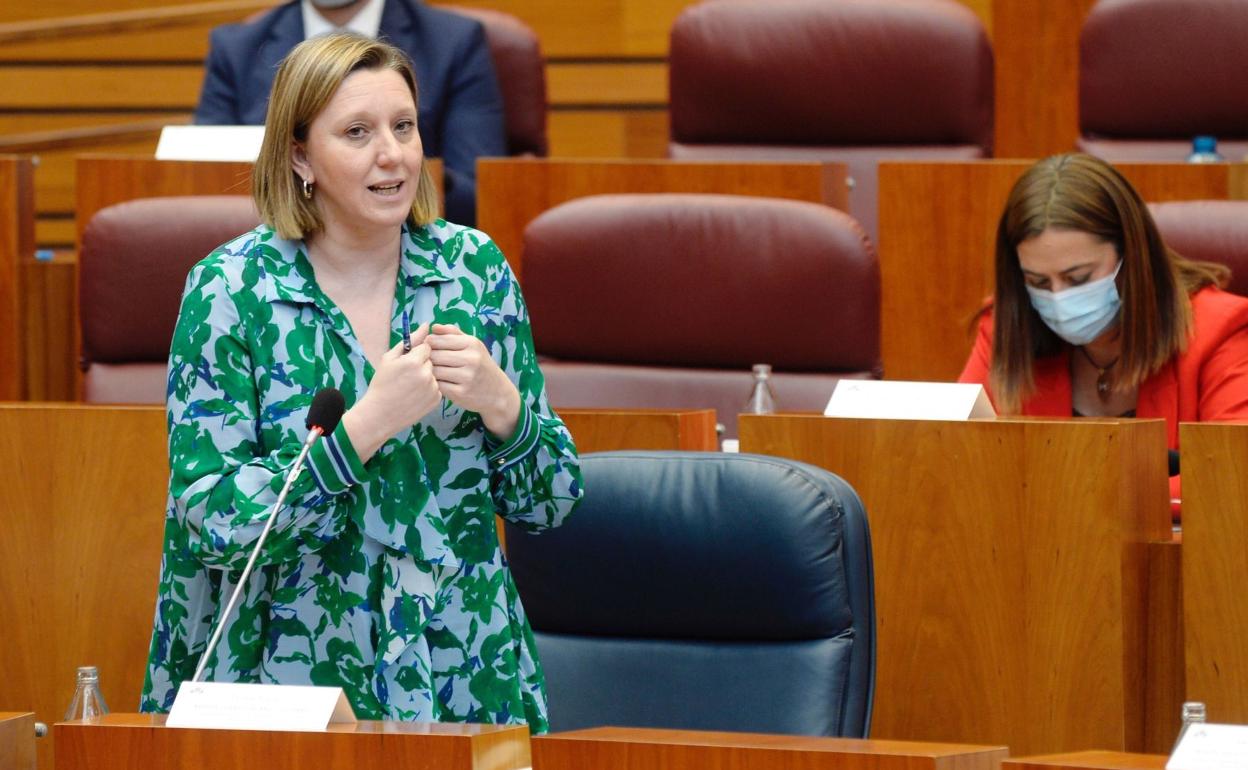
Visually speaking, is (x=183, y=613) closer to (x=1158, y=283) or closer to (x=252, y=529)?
(x=252, y=529)

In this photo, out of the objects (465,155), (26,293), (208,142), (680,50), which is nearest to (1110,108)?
(680,50)

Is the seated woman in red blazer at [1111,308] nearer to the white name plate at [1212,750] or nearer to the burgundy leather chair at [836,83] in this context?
the burgundy leather chair at [836,83]

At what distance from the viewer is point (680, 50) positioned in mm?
2600

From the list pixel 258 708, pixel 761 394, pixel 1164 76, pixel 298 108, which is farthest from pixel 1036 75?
pixel 258 708

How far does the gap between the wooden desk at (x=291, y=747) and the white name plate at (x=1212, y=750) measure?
0.29m

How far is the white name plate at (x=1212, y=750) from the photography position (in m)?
0.77

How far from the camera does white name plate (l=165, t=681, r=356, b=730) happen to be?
2.93 feet

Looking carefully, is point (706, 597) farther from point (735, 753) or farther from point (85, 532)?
point (85, 532)

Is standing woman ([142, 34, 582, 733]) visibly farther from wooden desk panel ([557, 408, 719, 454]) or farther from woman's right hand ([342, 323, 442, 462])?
wooden desk panel ([557, 408, 719, 454])

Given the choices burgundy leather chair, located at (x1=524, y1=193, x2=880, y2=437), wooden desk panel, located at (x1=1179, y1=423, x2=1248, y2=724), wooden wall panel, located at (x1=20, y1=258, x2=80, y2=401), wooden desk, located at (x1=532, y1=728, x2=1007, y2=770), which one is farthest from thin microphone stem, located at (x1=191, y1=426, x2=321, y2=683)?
wooden wall panel, located at (x1=20, y1=258, x2=80, y2=401)

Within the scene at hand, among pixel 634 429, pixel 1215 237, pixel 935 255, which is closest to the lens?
pixel 634 429

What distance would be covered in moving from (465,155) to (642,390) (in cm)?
59

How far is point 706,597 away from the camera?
1275 millimetres

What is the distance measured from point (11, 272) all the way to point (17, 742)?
138 centimetres
